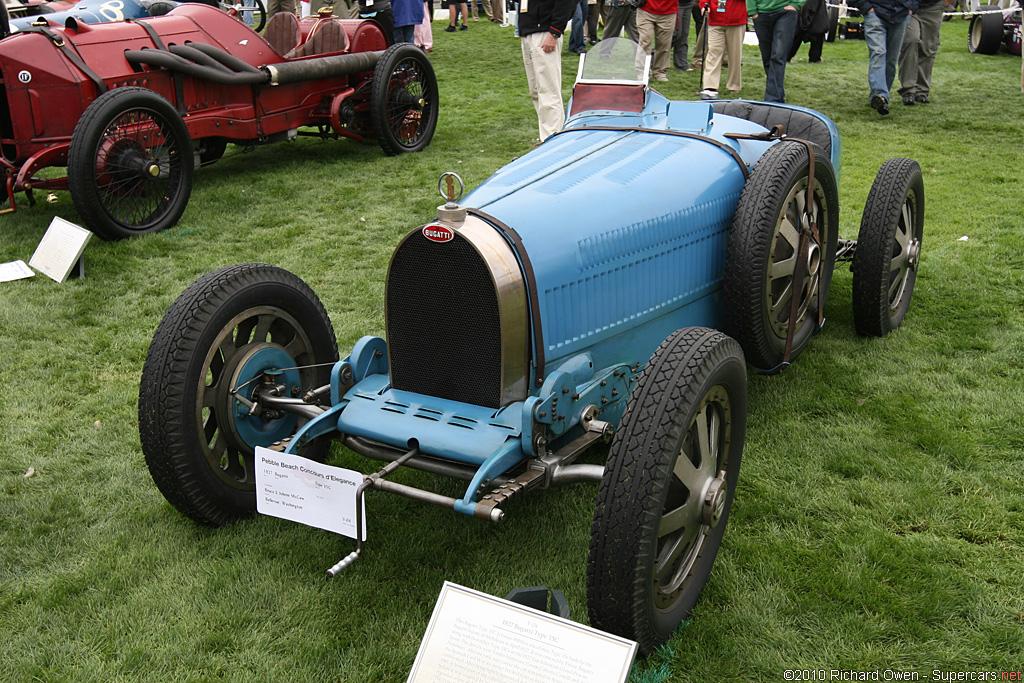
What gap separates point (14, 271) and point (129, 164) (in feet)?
3.72

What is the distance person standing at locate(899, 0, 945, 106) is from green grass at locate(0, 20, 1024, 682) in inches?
216

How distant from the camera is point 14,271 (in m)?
6.10

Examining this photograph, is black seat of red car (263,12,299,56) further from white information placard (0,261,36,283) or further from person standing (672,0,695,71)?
person standing (672,0,695,71)

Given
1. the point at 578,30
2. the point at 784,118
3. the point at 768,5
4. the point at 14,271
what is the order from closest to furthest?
1. the point at 784,118
2. the point at 14,271
3. the point at 768,5
4. the point at 578,30

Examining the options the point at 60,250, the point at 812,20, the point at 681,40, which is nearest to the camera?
the point at 60,250

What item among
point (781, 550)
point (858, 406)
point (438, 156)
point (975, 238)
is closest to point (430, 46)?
point (438, 156)

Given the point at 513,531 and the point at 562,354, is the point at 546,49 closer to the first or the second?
the point at 562,354

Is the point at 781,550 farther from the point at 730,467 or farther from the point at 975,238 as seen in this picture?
the point at 975,238

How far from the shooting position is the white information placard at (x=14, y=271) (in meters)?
6.00

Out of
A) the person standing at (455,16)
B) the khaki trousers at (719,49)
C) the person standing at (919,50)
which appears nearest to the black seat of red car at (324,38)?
the khaki trousers at (719,49)

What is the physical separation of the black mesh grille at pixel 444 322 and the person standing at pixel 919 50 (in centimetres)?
958

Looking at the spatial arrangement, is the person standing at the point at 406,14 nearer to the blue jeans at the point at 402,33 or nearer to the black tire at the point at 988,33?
the blue jeans at the point at 402,33

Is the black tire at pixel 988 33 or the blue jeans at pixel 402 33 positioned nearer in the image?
the blue jeans at pixel 402 33

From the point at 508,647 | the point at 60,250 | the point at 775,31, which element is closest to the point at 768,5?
the point at 775,31
